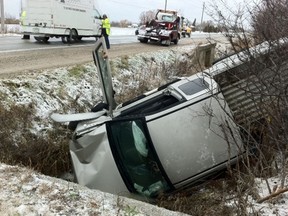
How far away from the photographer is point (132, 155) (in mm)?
4934

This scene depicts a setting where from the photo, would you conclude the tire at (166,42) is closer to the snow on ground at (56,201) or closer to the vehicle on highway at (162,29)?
the vehicle on highway at (162,29)

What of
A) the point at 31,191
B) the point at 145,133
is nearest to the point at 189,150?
the point at 145,133

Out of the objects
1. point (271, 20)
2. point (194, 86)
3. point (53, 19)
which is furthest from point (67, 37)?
point (271, 20)

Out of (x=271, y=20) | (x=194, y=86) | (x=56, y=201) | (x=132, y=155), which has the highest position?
(x=271, y=20)

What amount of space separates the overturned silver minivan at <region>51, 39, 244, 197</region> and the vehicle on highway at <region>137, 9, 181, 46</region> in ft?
61.2

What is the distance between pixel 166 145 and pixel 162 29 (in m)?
20.6

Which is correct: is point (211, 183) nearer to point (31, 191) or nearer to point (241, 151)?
point (241, 151)

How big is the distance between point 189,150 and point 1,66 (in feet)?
22.8

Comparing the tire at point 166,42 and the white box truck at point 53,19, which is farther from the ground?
the white box truck at point 53,19

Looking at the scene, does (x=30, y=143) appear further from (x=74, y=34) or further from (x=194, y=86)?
(x=74, y=34)

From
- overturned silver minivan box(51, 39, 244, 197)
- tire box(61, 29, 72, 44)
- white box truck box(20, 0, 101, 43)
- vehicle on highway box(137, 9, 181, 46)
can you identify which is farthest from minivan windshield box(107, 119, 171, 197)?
vehicle on highway box(137, 9, 181, 46)

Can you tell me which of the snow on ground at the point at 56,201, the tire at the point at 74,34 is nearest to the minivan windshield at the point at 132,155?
the snow on ground at the point at 56,201

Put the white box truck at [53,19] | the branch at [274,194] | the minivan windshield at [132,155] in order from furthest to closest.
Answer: the white box truck at [53,19]
the minivan windshield at [132,155]
the branch at [274,194]

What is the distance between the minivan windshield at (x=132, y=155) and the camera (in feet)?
16.0
